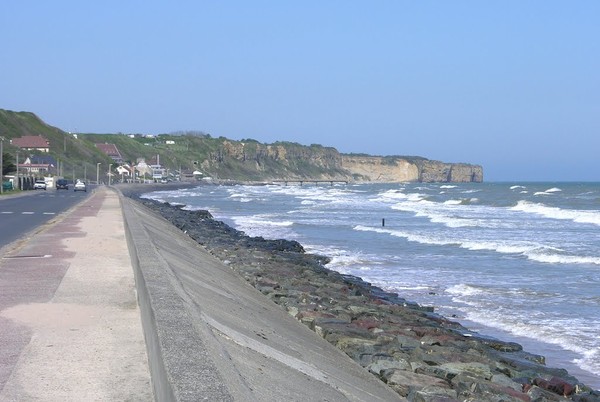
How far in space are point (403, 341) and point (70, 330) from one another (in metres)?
4.69

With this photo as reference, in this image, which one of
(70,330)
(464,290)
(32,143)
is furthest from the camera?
(32,143)

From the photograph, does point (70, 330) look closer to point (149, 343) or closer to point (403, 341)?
point (149, 343)

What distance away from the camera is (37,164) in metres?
113

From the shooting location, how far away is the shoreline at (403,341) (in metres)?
8.75

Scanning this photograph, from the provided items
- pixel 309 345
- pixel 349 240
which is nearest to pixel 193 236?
pixel 349 240

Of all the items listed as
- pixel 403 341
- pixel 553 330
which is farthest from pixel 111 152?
pixel 403 341

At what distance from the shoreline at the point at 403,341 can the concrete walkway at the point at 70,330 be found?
2.65 metres

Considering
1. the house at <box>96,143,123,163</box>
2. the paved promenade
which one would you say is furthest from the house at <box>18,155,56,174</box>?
the paved promenade

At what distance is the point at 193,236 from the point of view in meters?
26.6

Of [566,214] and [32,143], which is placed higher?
[32,143]

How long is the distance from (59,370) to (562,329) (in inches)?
359

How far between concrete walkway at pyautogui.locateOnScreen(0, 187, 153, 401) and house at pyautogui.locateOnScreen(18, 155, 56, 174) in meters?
98.2

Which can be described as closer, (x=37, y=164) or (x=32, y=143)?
(x=37, y=164)

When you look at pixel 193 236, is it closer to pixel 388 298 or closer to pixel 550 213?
pixel 388 298
